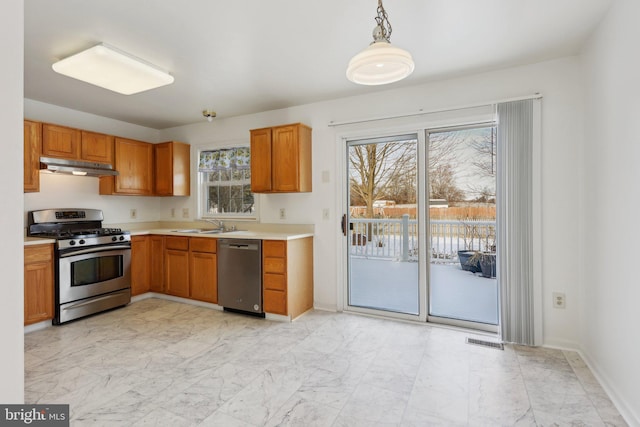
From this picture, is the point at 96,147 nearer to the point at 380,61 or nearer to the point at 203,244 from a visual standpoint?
the point at 203,244

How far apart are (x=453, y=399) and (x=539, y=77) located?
272 cm

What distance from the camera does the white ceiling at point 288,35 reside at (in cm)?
206

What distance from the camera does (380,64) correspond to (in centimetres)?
170

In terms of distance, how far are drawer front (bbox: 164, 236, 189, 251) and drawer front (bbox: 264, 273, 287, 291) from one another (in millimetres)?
1287

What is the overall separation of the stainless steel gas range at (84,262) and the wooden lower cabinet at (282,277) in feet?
6.22

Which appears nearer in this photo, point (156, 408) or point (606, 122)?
point (156, 408)

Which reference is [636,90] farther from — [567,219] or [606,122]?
[567,219]

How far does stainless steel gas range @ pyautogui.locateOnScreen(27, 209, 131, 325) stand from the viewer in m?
3.42

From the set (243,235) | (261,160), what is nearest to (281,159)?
(261,160)

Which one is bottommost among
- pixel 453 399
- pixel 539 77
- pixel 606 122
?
pixel 453 399

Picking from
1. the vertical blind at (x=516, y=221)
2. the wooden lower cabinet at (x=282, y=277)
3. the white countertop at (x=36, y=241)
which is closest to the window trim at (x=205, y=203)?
the wooden lower cabinet at (x=282, y=277)

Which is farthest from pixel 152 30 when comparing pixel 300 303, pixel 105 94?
pixel 300 303

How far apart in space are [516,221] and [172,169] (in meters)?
4.29

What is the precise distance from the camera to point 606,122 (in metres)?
2.21
